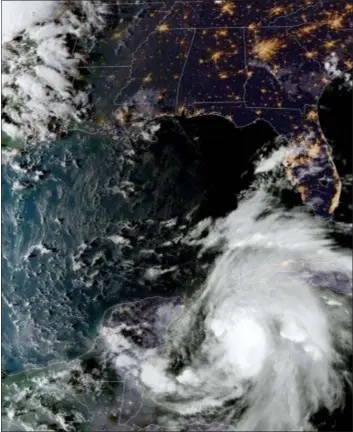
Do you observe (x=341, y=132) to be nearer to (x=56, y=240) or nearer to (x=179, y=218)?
(x=179, y=218)

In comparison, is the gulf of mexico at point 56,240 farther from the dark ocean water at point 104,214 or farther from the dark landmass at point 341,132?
the dark landmass at point 341,132

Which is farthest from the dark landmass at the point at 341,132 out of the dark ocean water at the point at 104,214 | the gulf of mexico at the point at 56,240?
the gulf of mexico at the point at 56,240

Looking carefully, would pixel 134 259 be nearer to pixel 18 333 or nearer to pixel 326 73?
pixel 18 333

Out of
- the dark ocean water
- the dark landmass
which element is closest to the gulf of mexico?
the dark ocean water

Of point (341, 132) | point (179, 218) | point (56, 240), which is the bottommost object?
point (179, 218)

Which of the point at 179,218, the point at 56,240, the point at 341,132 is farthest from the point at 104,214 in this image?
the point at 341,132

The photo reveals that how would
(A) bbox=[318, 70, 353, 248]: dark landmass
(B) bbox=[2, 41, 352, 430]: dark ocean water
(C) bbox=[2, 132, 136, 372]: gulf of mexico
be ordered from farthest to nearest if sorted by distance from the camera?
(C) bbox=[2, 132, 136, 372]: gulf of mexico < (B) bbox=[2, 41, 352, 430]: dark ocean water < (A) bbox=[318, 70, 353, 248]: dark landmass

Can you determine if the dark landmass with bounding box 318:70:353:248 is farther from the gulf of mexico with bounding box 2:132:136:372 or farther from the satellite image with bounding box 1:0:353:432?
the gulf of mexico with bounding box 2:132:136:372

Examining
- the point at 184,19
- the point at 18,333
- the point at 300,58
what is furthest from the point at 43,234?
the point at 300,58
